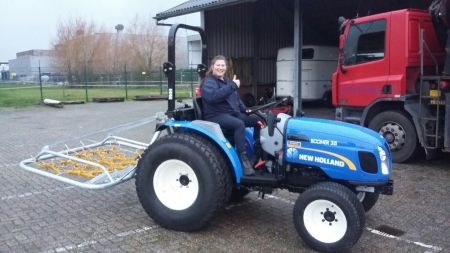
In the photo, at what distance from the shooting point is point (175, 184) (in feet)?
16.0

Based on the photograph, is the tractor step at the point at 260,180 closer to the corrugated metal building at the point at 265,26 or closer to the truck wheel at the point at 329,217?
the truck wheel at the point at 329,217

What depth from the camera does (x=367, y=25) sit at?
8.18 metres

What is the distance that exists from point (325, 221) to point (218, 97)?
5.28 feet

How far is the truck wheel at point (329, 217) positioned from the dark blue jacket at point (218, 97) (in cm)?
126

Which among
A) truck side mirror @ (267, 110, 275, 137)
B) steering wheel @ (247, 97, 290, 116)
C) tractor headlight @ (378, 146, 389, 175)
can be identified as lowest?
tractor headlight @ (378, 146, 389, 175)

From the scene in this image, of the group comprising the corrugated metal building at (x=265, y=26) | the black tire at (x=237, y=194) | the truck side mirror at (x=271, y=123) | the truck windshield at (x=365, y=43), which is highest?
the corrugated metal building at (x=265, y=26)

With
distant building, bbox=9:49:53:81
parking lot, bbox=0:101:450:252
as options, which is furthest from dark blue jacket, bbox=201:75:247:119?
distant building, bbox=9:49:53:81

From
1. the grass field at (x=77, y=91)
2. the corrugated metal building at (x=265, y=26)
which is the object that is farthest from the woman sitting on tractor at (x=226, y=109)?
the grass field at (x=77, y=91)

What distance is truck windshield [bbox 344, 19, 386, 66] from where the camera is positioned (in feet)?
26.2

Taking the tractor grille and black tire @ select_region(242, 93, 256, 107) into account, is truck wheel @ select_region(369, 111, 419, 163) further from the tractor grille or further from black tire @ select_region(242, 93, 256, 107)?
black tire @ select_region(242, 93, 256, 107)

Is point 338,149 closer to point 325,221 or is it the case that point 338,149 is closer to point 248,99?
point 325,221

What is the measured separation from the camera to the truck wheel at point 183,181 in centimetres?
455

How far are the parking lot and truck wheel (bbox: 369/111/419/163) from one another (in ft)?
1.07

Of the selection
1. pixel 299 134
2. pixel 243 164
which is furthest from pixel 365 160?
pixel 243 164
